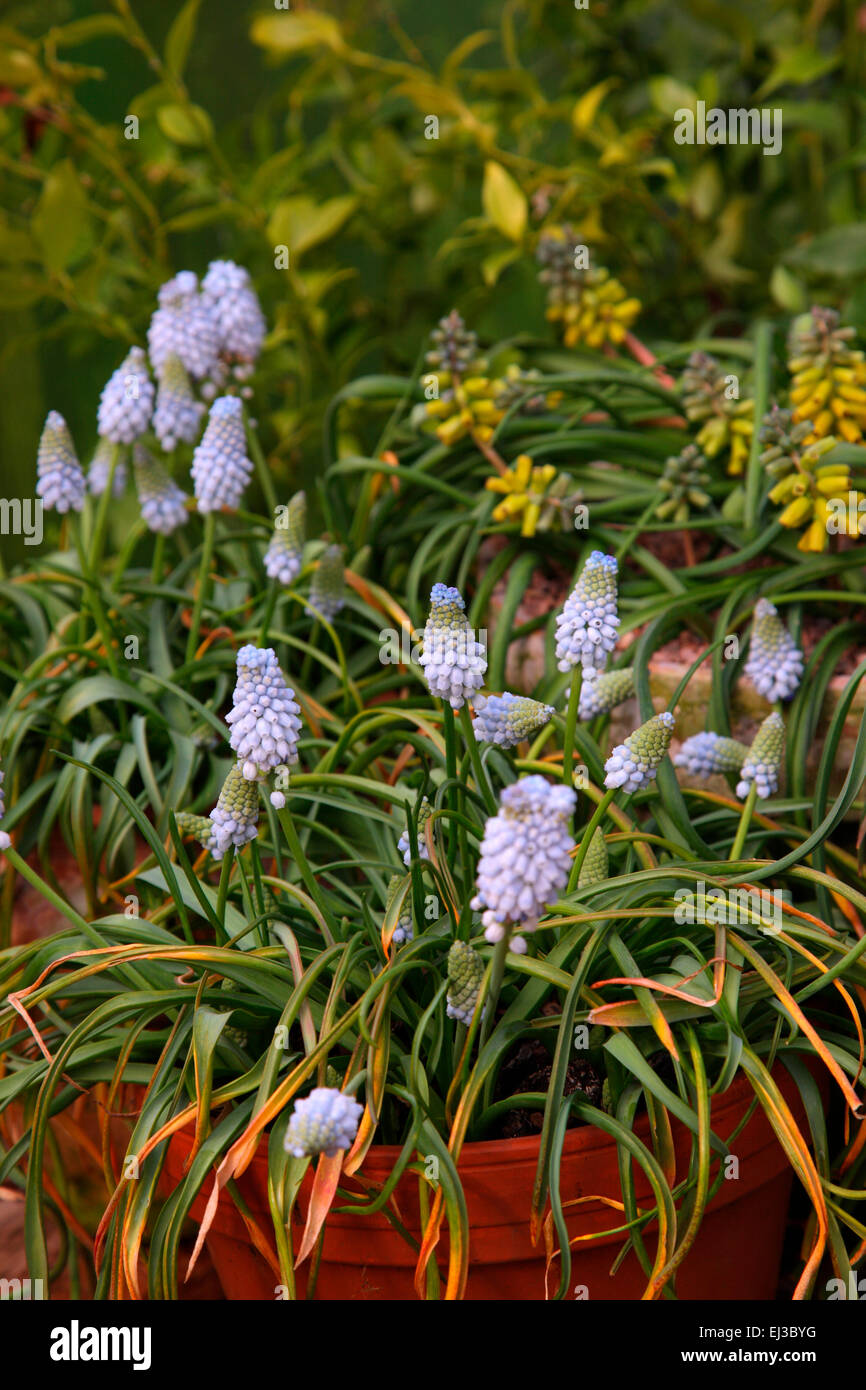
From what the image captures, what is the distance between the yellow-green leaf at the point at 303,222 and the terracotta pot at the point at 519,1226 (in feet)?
5.05

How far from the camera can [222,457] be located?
137cm

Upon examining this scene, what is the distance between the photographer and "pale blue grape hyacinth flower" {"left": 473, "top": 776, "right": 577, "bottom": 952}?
0.76 m

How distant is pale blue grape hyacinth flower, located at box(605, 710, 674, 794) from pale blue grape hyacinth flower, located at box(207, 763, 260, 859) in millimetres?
284

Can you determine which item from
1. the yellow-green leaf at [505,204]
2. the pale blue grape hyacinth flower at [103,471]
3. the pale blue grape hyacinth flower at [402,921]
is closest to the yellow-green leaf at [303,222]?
the yellow-green leaf at [505,204]

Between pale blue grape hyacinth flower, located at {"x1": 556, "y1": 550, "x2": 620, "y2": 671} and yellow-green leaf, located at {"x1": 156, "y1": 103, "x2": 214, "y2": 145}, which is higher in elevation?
yellow-green leaf, located at {"x1": 156, "y1": 103, "x2": 214, "y2": 145}

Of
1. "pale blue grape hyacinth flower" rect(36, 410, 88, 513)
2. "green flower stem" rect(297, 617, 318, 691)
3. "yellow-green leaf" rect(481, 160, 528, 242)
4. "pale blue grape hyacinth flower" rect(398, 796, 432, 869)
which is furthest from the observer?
"yellow-green leaf" rect(481, 160, 528, 242)

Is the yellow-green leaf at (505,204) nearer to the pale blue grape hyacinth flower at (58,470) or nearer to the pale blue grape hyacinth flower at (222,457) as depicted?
the pale blue grape hyacinth flower at (222,457)

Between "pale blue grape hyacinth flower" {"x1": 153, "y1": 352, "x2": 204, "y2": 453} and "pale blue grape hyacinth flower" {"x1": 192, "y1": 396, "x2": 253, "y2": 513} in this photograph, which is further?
"pale blue grape hyacinth flower" {"x1": 153, "y1": 352, "x2": 204, "y2": 453}

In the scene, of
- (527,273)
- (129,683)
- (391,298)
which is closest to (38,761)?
(129,683)

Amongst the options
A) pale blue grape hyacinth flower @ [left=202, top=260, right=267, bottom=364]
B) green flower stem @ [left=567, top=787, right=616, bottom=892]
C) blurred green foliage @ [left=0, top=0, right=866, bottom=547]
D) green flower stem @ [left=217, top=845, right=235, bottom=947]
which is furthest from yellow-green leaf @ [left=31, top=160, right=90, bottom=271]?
green flower stem @ [left=567, top=787, right=616, bottom=892]

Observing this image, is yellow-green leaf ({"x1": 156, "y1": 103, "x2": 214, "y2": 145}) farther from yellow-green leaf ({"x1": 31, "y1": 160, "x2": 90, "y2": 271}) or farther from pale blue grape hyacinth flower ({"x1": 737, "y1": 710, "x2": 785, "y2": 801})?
pale blue grape hyacinth flower ({"x1": 737, "y1": 710, "x2": 785, "y2": 801})

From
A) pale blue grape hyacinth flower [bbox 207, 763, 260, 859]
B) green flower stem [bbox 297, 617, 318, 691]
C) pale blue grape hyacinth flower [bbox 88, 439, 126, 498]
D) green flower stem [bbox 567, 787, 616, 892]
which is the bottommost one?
green flower stem [bbox 567, 787, 616, 892]
